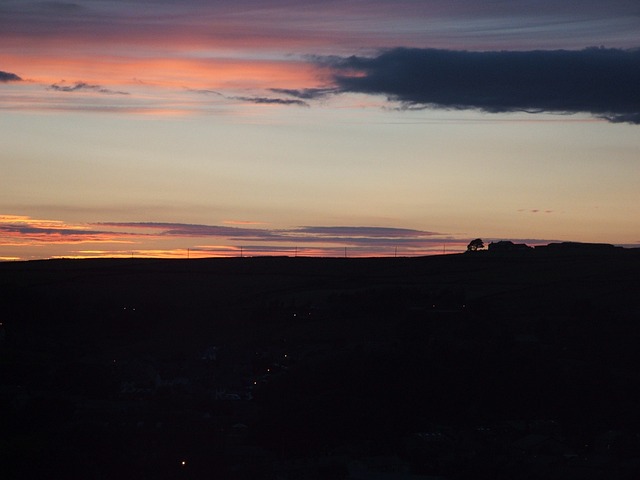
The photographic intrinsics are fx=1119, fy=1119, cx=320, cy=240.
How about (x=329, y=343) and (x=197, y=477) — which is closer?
(x=197, y=477)

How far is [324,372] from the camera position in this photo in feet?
189

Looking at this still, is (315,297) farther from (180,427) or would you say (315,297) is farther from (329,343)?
(180,427)

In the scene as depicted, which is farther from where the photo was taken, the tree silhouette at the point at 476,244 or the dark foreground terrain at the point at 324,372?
the tree silhouette at the point at 476,244

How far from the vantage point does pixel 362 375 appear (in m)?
57.0

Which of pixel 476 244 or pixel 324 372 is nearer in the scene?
pixel 324 372

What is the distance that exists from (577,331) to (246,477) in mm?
36403

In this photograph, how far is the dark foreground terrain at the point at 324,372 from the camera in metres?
41.2

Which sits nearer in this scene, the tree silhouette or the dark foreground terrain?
the dark foreground terrain

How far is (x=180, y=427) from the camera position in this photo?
44438 millimetres

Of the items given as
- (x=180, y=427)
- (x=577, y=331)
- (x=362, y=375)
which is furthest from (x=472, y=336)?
(x=180, y=427)

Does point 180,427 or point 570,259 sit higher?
point 570,259

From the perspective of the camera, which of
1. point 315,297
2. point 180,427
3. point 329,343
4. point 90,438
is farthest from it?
point 315,297

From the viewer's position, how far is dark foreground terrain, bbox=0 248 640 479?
41.2m

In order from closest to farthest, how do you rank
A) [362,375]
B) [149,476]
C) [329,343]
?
1. [149,476]
2. [362,375]
3. [329,343]
